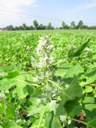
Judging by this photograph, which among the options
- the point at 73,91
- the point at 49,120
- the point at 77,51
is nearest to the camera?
the point at 73,91

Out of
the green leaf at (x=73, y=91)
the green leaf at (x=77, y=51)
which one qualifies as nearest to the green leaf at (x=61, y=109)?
the green leaf at (x=73, y=91)

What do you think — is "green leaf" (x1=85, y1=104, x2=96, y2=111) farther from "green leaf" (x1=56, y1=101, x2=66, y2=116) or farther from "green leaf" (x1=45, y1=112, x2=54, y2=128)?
"green leaf" (x1=56, y1=101, x2=66, y2=116)

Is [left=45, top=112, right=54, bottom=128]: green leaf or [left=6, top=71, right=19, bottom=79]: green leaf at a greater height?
[left=6, top=71, right=19, bottom=79]: green leaf

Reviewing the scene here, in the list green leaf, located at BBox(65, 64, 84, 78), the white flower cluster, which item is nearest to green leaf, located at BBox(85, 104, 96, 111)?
green leaf, located at BBox(65, 64, 84, 78)

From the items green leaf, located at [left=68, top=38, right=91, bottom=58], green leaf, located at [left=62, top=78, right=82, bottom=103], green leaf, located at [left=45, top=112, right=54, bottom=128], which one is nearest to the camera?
green leaf, located at [left=62, top=78, right=82, bottom=103]

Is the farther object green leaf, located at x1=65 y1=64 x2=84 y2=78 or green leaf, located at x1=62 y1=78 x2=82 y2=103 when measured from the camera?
green leaf, located at x1=65 y1=64 x2=84 y2=78

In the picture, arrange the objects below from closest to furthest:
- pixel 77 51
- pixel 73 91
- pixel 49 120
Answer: pixel 73 91 < pixel 77 51 < pixel 49 120

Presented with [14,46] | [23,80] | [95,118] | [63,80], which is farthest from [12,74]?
[14,46]

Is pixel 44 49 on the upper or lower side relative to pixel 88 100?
upper

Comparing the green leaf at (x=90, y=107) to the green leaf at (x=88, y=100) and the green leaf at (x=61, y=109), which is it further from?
the green leaf at (x=61, y=109)

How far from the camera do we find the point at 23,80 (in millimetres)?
1398

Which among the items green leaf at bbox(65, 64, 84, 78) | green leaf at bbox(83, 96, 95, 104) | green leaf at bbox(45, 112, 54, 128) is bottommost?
green leaf at bbox(45, 112, 54, 128)

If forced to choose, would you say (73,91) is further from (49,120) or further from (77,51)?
(49,120)

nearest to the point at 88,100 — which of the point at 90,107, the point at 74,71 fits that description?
the point at 90,107
